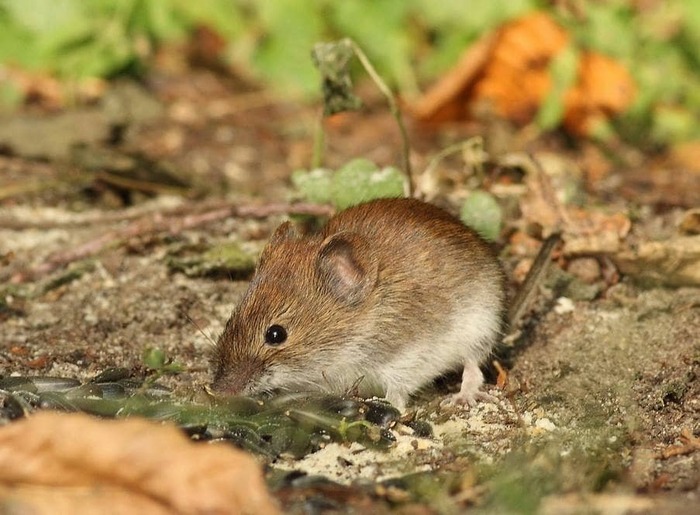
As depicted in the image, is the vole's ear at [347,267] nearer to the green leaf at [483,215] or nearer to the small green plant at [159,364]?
the small green plant at [159,364]

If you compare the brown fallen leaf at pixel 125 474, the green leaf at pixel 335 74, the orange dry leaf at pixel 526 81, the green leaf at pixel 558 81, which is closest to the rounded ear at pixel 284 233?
the green leaf at pixel 335 74

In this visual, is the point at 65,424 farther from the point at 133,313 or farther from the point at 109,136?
the point at 109,136

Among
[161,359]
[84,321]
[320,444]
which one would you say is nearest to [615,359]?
Result: [320,444]

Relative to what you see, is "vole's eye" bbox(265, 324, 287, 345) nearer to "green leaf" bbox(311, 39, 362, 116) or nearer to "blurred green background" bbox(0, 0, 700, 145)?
"green leaf" bbox(311, 39, 362, 116)

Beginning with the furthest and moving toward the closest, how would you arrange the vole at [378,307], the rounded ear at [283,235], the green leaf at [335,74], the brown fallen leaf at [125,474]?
the green leaf at [335,74]
the rounded ear at [283,235]
the vole at [378,307]
the brown fallen leaf at [125,474]

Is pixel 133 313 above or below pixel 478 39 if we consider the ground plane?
below

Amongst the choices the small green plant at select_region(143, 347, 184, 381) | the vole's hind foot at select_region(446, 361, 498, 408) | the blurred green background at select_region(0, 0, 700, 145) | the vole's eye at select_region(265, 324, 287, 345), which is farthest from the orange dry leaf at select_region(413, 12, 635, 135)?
the small green plant at select_region(143, 347, 184, 381)

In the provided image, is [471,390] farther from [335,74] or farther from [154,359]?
[335,74]
